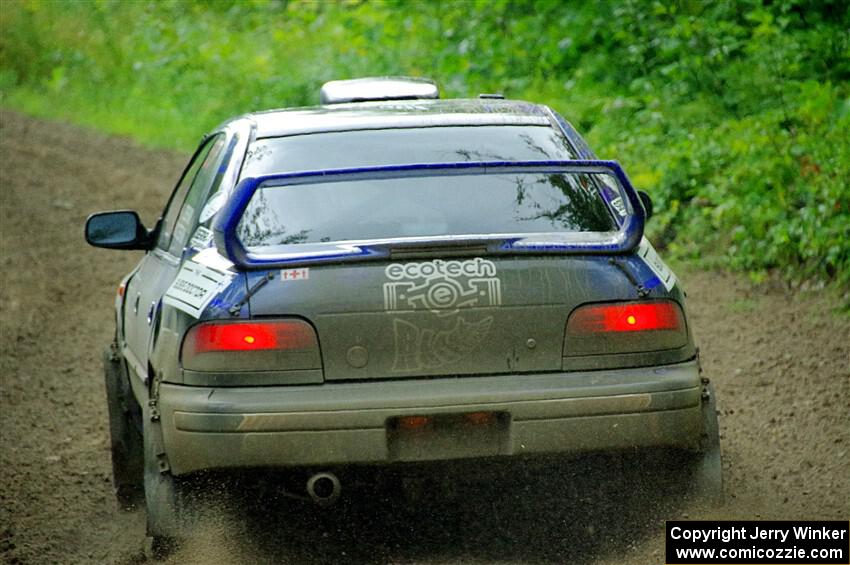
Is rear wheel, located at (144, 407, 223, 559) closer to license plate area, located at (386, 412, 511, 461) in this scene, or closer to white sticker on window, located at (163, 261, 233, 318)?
white sticker on window, located at (163, 261, 233, 318)

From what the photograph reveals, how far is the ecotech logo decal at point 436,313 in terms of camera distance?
4.32 m

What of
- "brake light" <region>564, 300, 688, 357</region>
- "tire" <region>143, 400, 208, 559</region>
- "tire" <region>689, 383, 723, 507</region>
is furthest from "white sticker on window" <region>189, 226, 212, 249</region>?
"tire" <region>689, 383, 723, 507</region>

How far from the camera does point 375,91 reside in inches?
288

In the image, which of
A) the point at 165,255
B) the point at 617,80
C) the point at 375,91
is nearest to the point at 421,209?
the point at 165,255

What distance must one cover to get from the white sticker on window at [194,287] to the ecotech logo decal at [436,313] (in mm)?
564

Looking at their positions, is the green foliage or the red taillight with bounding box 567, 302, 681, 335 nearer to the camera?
the red taillight with bounding box 567, 302, 681, 335

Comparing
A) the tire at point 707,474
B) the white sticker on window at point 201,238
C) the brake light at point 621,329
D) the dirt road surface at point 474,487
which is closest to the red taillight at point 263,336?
the white sticker on window at point 201,238

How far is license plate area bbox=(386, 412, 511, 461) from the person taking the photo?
4.30 m

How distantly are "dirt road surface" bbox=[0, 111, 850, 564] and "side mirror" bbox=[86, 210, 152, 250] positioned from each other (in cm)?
117

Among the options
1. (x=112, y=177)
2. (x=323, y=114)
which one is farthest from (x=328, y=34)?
(x=323, y=114)

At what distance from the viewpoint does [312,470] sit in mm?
4391

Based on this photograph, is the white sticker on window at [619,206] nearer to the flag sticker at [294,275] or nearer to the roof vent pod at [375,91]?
the flag sticker at [294,275]

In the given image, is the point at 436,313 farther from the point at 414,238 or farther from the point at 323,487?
the point at 323,487

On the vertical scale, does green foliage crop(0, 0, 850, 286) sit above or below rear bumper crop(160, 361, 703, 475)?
below
